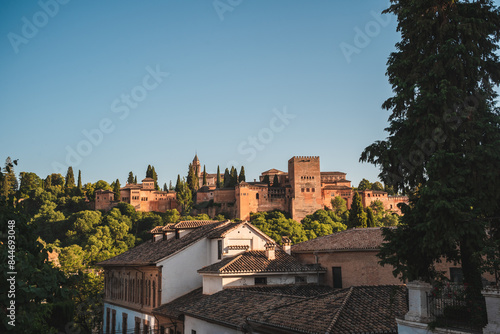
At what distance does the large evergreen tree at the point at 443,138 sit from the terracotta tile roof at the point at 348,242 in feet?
32.6

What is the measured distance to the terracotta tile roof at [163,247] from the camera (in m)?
23.6

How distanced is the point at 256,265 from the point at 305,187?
80.1 m

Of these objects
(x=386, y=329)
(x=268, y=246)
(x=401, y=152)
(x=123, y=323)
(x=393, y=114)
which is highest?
(x=393, y=114)

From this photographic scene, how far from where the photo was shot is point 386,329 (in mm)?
11734

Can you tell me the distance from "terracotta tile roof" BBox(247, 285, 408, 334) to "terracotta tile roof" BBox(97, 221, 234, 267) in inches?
388

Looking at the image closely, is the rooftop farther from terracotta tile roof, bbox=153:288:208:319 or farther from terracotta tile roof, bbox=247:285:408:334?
terracotta tile roof, bbox=153:288:208:319

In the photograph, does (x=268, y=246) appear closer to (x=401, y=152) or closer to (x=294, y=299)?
(x=294, y=299)

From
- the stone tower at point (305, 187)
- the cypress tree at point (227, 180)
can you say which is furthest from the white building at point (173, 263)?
the cypress tree at point (227, 180)

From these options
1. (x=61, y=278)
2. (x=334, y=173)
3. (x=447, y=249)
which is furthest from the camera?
(x=334, y=173)

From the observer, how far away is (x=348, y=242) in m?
21.9

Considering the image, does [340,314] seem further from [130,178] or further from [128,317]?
[130,178]

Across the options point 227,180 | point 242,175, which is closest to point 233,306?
point 242,175

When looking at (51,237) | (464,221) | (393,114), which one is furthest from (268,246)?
(51,237)

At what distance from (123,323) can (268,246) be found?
35.2 feet
